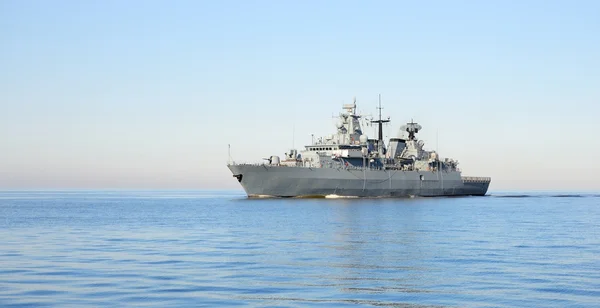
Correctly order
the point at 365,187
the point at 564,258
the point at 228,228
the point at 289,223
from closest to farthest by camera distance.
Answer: the point at 564,258
the point at 228,228
the point at 289,223
the point at 365,187

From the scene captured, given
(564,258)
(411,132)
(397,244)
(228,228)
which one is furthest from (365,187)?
(564,258)

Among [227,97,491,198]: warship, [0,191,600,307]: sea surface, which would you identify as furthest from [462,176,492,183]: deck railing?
[0,191,600,307]: sea surface

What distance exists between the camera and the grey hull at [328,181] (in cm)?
8506

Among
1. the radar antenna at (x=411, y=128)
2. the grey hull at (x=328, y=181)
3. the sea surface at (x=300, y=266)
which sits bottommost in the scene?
the sea surface at (x=300, y=266)

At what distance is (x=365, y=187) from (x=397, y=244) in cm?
5829

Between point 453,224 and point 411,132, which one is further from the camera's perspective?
point 411,132

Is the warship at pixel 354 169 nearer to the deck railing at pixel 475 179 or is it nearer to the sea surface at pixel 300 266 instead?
the deck railing at pixel 475 179

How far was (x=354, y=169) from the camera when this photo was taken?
91.8m

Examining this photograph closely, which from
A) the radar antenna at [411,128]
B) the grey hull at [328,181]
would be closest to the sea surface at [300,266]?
the grey hull at [328,181]

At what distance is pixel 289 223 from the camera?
5053 cm

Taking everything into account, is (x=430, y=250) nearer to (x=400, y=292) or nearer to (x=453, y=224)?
(x=400, y=292)

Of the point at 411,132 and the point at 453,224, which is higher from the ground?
the point at 411,132

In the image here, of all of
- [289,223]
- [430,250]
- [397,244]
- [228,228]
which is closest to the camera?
[430,250]

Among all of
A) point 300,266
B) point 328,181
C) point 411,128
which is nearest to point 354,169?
point 328,181
